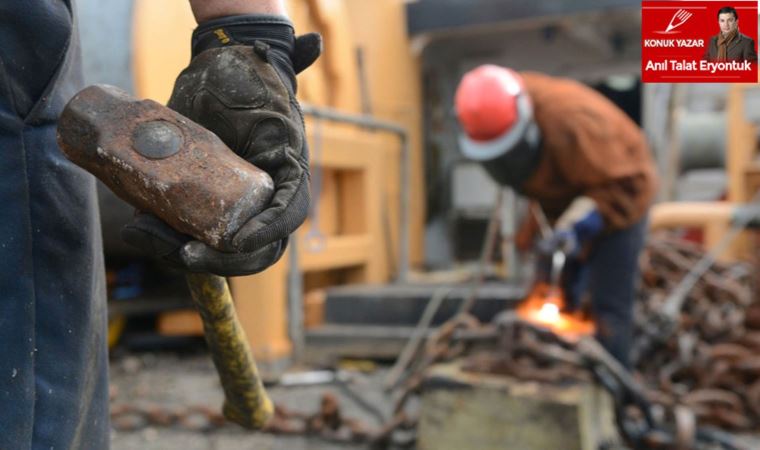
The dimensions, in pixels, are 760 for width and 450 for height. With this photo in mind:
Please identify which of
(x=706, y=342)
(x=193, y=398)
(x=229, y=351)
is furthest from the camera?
(x=706, y=342)

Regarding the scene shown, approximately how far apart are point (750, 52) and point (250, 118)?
652mm

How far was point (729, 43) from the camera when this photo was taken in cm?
108

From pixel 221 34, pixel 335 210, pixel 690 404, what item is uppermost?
pixel 221 34

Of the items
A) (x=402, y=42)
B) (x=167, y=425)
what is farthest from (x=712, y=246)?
(x=167, y=425)

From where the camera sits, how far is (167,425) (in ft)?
10.5

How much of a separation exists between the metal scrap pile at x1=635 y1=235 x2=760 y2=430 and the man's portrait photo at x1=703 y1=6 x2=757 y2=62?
7.08 ft

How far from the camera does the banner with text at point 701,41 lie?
108 centimetres

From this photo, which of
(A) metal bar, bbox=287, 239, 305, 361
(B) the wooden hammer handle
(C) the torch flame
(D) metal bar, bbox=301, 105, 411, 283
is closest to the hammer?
(B) the wooden hammer handle

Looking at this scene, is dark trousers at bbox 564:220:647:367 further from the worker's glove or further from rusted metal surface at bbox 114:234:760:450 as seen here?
rusted metal surface at bbox 114:234:760:450

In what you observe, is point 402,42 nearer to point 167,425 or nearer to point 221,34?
point 167,425

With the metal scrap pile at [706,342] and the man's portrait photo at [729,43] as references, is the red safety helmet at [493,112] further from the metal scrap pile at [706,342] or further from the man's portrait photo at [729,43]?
the man's portrait photo at [729,43]

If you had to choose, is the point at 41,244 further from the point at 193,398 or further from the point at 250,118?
the point at 193,398

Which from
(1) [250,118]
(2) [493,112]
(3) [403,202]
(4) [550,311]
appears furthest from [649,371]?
A: (1) [250,118]

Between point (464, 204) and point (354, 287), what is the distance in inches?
115
